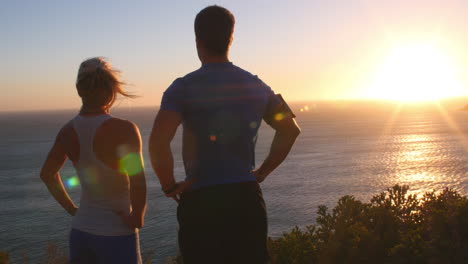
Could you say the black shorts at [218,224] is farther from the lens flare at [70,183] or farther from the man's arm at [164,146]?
the lens flare at [70,183]

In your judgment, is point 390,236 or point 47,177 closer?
point 47,177

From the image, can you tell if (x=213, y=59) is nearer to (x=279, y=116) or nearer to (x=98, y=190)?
(x=279, y=116)

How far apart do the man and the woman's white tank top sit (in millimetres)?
264

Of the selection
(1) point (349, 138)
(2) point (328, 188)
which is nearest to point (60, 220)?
(2) point (328, 188)

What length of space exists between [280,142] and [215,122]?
59cm

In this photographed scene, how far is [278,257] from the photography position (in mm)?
6191

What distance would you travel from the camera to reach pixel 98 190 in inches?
95.7

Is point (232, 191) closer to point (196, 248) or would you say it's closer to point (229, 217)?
point (229, 217)

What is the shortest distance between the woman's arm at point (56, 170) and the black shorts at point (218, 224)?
77 centimetres

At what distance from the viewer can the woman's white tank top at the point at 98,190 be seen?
94.3 inches

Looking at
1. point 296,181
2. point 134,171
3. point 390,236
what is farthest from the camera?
point 296,181

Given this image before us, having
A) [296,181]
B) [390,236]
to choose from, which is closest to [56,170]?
[390,236]

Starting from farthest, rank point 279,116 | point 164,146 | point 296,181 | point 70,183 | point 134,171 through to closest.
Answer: point 296,181, point 70,183, point 279,116, point 134,171, point 164,146

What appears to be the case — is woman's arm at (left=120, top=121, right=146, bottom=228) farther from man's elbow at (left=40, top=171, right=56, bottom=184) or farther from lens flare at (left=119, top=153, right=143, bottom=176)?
man's elbow at (left=40, top=171, right=56, bottom=184)
